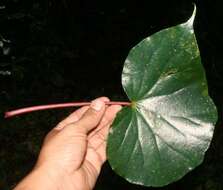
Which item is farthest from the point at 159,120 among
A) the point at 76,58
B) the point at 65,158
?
the point at 76,58

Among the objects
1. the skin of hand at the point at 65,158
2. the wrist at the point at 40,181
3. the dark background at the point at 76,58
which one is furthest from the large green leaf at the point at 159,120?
the dark background at the point at 76,58

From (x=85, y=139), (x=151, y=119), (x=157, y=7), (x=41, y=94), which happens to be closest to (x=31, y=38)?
(x=41, y=94)

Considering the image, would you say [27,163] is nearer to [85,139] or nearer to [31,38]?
[31,38]

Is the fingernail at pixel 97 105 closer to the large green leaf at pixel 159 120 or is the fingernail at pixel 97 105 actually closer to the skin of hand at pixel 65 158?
the skin of hand at pixel 65 158

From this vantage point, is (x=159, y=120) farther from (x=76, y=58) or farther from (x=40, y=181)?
(x=76, y=58)

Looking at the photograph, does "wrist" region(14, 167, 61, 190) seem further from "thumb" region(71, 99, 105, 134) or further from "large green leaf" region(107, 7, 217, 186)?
"large green leaf" region(107, 7, 217, 186)
